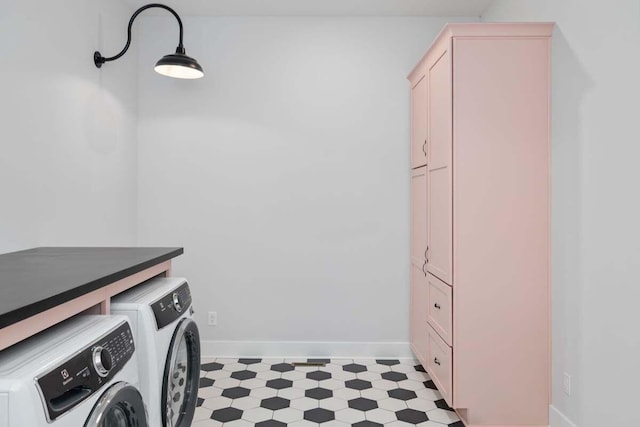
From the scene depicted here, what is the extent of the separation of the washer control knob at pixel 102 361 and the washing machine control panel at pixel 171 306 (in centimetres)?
35

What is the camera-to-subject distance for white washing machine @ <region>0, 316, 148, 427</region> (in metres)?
0.78

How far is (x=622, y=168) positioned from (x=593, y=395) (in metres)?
1.04

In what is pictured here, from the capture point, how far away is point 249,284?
3.23m

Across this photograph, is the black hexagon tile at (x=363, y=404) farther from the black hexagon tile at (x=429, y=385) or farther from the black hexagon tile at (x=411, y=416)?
the black hexagon tile at (x=429, y=385)

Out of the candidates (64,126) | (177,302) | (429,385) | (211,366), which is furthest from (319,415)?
(64,126)

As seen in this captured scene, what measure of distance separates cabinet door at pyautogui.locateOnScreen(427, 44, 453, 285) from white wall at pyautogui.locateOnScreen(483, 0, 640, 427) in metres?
0.54

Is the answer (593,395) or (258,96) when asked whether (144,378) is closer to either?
(593,395)

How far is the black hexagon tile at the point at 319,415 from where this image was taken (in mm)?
2285

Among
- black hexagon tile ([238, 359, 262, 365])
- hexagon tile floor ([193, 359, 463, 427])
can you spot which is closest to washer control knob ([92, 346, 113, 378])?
hexagon tile floor ([193, 359, 463, 427])

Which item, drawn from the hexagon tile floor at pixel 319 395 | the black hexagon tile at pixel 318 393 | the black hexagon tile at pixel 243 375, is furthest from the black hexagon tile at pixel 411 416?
the black hexagon tile at pixel 243 375

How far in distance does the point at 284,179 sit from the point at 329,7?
135cm

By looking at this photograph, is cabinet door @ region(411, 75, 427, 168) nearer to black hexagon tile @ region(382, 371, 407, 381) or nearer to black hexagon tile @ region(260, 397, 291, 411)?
black hexagon tile @ region(382, 371, 407, 381)

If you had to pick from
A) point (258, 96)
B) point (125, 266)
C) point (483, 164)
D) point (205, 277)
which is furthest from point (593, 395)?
point (258, 96)

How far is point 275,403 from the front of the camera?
2467 millimetres
